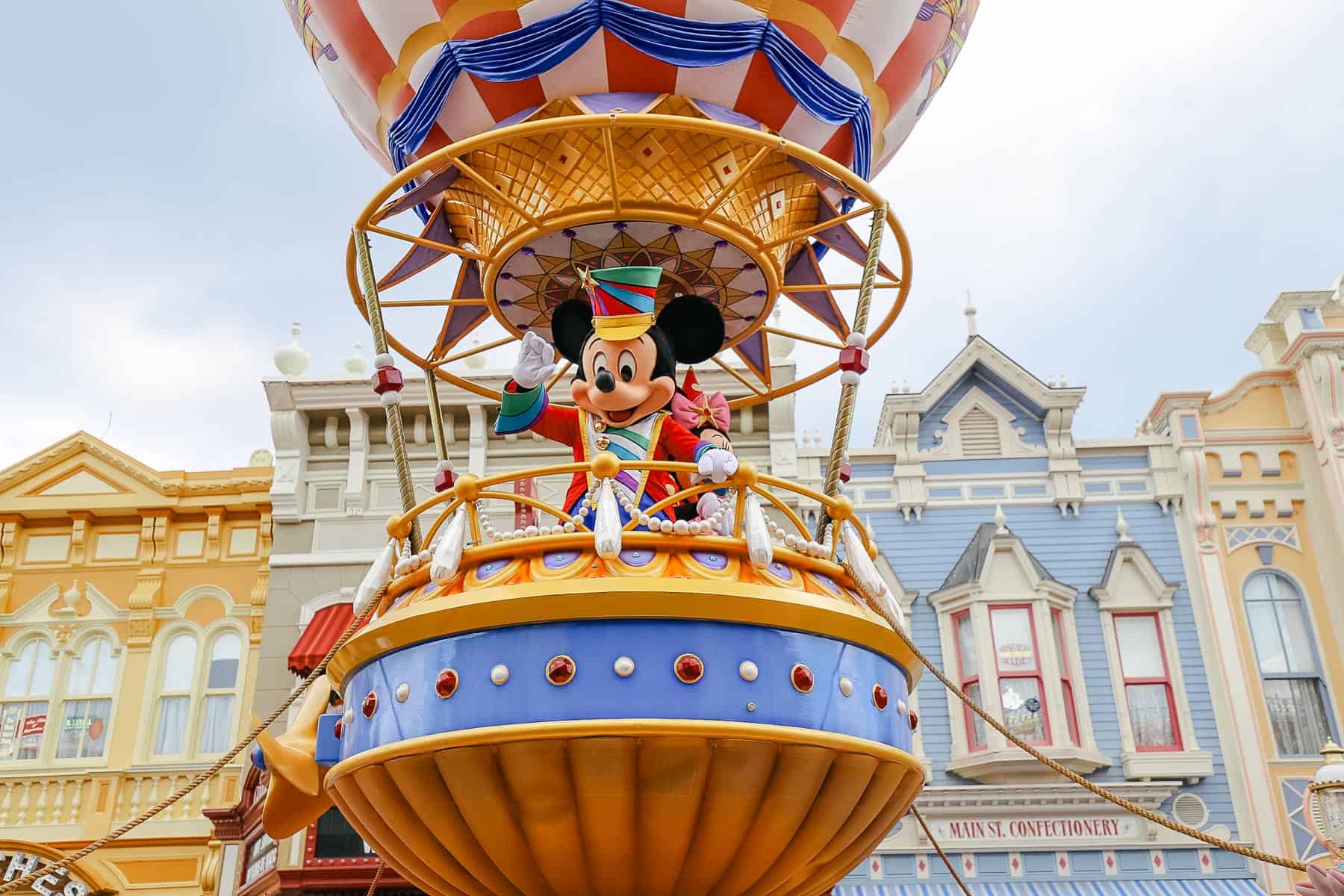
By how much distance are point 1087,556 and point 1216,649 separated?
1739mm

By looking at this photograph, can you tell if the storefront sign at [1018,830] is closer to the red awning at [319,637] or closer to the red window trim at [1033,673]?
the red window trim at [1033,673]

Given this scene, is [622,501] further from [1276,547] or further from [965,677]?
[1276,547]

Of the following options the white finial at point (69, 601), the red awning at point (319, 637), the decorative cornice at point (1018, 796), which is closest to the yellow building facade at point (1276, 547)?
the decorative cornice at point (1018, 796)

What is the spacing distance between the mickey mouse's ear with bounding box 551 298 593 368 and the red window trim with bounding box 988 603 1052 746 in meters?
8.80

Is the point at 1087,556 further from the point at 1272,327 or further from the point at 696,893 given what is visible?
the point at 696,893

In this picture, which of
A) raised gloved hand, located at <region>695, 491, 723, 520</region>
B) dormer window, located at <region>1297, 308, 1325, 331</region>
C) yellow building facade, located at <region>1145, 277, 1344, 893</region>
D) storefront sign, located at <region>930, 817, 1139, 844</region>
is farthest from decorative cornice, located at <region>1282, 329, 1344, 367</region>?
raised gloved hand, located at <region>695, 491, 723, 520</region>

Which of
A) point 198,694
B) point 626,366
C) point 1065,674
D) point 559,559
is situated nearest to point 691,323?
point 626,366

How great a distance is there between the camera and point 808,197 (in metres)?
6.89

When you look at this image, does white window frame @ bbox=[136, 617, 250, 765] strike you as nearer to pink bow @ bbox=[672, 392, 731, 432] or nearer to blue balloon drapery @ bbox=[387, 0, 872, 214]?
pink bow @ bbox=[672, 392, 731, 432]

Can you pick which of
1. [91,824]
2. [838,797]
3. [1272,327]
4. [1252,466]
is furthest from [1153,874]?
[91,824]

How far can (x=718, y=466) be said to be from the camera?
5398mm

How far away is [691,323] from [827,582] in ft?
5.97

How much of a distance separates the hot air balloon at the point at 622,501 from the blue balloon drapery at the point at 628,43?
16mm

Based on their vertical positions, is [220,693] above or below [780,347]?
below
